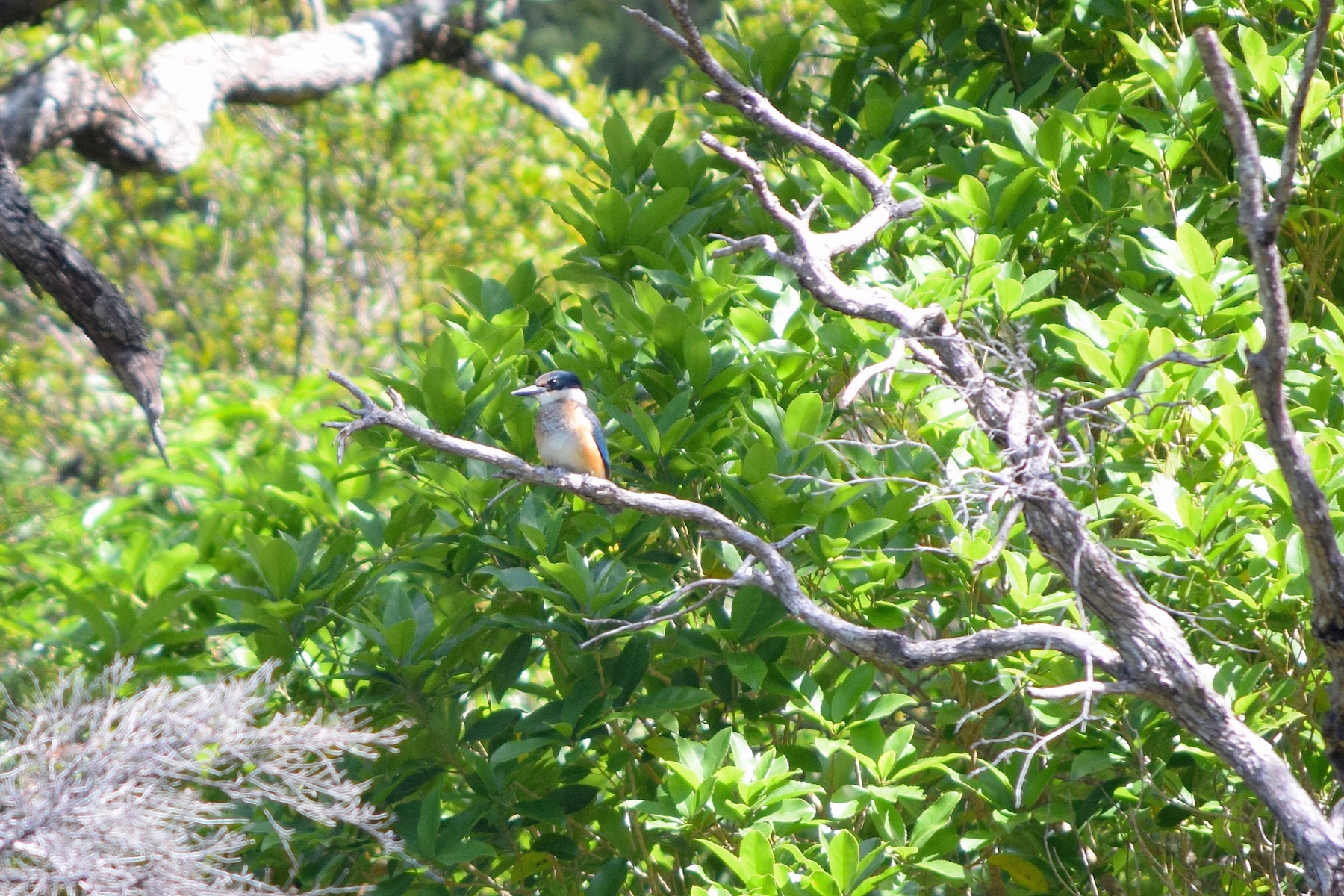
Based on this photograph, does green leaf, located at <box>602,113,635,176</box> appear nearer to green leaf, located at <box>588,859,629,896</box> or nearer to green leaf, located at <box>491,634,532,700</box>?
green leaf, located at <box>491,634,532,700</box>

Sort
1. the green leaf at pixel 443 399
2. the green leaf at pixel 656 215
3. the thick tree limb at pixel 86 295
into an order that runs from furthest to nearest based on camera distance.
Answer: the green leaf at pixel 656 215
the thick tree limb at pixel 86 295
the green leaf at pixel 443 399

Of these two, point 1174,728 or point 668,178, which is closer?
point 1174,728

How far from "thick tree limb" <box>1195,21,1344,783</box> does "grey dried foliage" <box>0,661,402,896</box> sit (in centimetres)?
163

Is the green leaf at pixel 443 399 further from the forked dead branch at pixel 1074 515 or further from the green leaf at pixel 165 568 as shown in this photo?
the green leaf at pixel 165 568

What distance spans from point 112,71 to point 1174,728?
5.10 meters

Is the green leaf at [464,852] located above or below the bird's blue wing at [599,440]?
below

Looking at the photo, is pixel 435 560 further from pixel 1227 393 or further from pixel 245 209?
pixel 245 209

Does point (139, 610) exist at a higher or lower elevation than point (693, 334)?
lower

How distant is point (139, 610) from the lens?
122 inches

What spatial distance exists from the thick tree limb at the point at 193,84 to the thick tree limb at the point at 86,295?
3.28ft

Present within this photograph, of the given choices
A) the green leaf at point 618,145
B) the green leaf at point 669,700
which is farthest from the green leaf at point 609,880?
the green leaf at point 618,145

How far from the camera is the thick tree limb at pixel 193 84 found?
14.9 feet

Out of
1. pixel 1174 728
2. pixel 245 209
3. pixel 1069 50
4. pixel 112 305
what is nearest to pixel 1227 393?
pixel 1174 728

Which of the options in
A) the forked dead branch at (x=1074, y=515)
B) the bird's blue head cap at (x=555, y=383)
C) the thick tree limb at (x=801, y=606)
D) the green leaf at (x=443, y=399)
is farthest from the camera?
the bird's blue head cap at (x=555, y=383)
